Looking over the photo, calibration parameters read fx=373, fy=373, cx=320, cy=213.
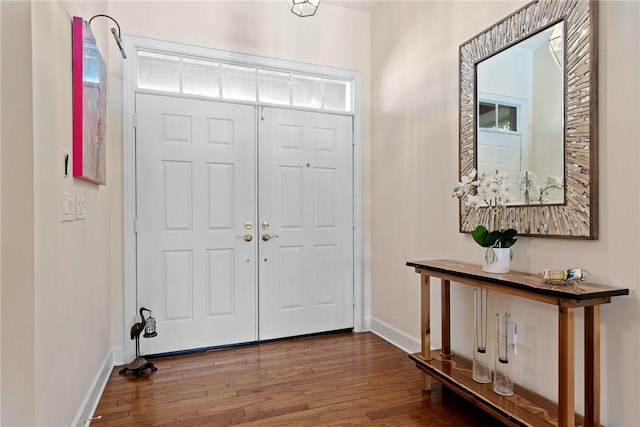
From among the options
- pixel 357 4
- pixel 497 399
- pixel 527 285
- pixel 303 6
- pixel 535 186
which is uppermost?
pixel 357 4

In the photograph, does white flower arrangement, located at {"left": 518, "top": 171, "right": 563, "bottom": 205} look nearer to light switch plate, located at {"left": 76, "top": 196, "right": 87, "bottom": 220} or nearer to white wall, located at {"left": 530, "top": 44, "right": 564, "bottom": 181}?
white wall, located at {"left": 530, "top": 44, "right": 564, "bottom": 181}

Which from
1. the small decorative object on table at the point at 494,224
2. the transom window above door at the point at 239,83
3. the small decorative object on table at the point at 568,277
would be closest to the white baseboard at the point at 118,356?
the transom window above door at the point at 239,83

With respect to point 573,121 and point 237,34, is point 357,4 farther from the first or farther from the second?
point 573,121

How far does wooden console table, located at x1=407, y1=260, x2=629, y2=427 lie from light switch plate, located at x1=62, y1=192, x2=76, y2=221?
197 cm

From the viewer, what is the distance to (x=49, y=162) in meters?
1.55

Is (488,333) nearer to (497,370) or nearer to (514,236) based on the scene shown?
(497,370)

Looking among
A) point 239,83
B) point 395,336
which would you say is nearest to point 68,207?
point 239,83

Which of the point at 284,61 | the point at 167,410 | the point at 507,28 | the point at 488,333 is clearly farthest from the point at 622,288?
the point at 284,61

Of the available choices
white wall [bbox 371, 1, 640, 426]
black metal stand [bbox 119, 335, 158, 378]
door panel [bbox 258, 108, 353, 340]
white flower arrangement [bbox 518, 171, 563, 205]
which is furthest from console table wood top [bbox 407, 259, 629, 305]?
black metal stand [bbox 119, 335, 158, 378]

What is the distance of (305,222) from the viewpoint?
135 inches

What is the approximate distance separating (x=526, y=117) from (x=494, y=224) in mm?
616

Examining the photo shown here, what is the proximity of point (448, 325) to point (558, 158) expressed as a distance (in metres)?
1.20

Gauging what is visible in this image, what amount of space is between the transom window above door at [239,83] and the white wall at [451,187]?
45 centimetres

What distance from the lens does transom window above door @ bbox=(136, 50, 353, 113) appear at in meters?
3.03
